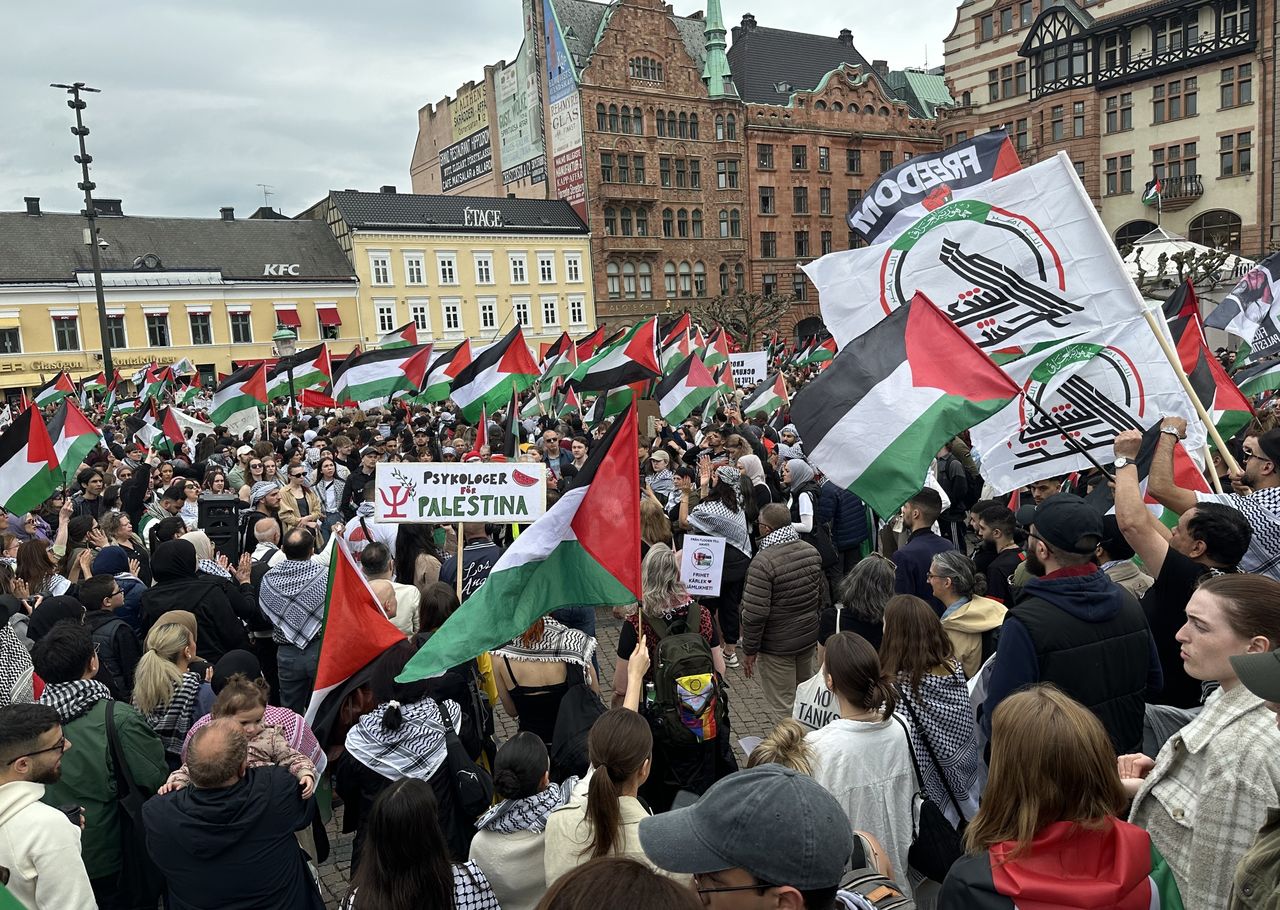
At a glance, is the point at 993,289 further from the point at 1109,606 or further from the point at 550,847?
the point at 550,847

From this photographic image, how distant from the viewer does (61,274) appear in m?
42.9

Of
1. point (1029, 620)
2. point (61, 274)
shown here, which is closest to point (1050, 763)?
point (1029, 620)

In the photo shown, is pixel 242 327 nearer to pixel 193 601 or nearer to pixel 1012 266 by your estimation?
pixel 193 601

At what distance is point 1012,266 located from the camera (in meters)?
5.79

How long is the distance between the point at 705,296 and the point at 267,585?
160 ft

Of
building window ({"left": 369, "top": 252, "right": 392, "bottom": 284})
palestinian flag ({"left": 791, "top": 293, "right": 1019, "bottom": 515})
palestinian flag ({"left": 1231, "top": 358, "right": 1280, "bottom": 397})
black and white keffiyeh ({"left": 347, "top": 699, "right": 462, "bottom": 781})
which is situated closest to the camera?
black and white keffiyeh ({"left": 347, "top": 699, "right": 462, "bottom": 781})

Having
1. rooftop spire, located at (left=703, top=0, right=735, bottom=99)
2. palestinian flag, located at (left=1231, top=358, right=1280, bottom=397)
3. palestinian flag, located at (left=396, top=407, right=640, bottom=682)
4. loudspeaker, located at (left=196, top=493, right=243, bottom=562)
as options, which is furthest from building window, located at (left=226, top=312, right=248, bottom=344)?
palestinian flag, located at (left=396, top=407, right=640, bottom=682)

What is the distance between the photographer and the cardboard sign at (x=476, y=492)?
6254mm

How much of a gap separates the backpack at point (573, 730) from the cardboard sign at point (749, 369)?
13199mm

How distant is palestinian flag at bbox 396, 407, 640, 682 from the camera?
4.53 meters

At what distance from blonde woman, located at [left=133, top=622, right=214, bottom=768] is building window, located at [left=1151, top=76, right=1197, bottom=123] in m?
52.3

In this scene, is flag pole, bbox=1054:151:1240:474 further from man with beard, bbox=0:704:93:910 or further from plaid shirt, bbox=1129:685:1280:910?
man with beard, bbox=0:704:93:910

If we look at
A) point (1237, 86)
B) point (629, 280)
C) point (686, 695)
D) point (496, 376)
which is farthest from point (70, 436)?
point (1237, 86)

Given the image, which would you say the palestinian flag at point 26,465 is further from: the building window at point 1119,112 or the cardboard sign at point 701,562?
the building window at point 1119,112
